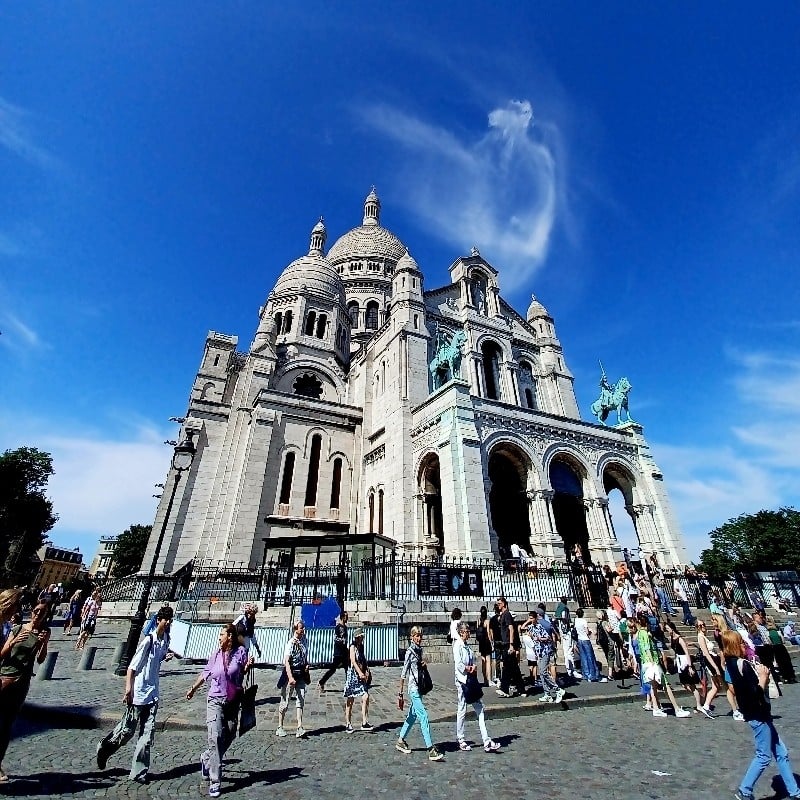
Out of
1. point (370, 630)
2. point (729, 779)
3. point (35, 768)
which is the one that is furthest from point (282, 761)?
point (370, 630)

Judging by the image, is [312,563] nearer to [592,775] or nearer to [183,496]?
[183,496]

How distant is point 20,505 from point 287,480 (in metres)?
32.9

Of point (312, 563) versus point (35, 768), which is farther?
point (312, 563)

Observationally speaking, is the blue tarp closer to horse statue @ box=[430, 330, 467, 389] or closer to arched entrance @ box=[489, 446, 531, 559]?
arched entrance @ box=[489, 446, 531, 559]

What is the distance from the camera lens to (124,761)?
565 centimetres

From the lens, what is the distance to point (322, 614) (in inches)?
A: 460

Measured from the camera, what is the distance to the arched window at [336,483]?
2709 centimetres

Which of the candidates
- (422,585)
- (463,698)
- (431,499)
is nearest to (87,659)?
(422,585)

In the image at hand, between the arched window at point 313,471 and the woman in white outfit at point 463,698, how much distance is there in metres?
20.6

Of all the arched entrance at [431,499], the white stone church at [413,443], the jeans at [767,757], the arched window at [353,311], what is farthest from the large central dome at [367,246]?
the jeans at [767,757]

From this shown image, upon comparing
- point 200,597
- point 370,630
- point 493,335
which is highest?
point 493,335

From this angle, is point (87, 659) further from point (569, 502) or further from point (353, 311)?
point (353, 311)

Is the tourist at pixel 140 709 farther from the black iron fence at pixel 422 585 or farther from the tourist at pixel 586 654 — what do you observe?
the tourist at pixel 586 654

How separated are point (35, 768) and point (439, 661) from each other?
10062 mm
